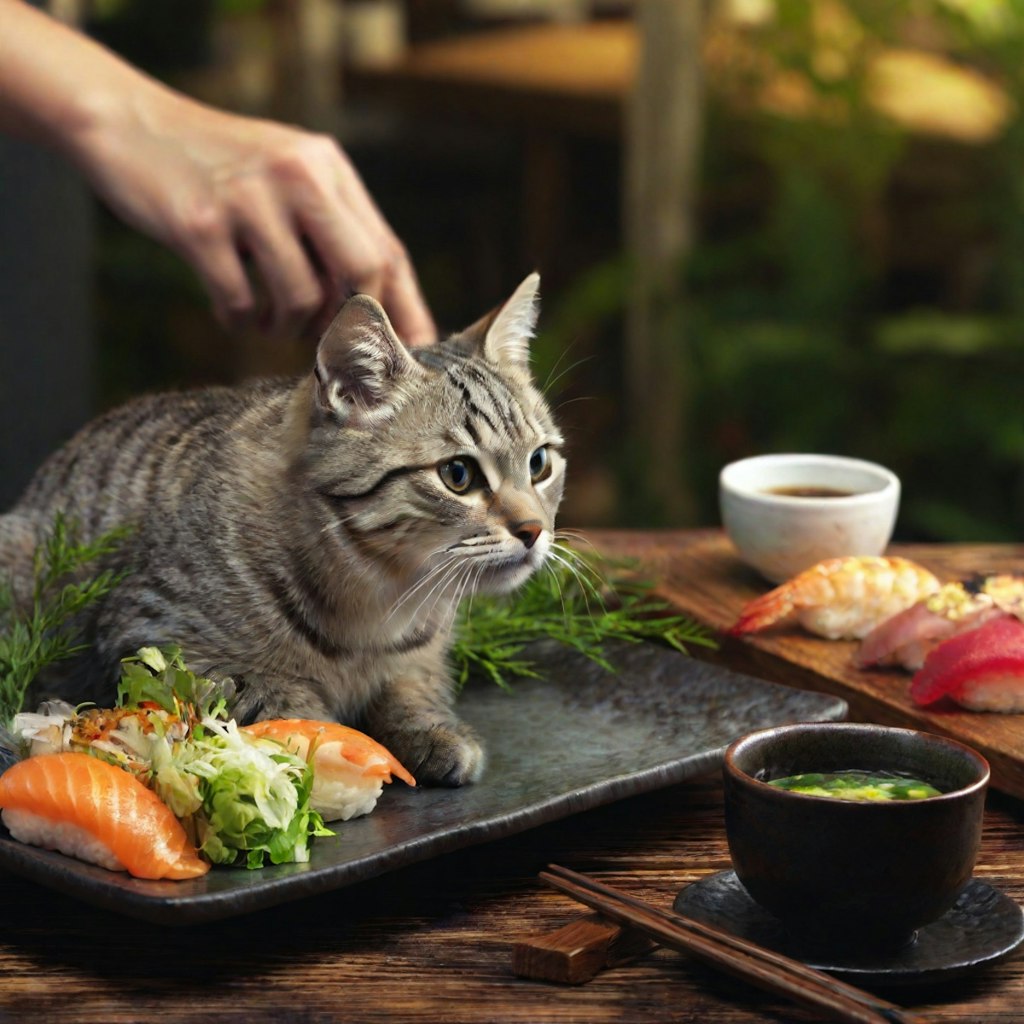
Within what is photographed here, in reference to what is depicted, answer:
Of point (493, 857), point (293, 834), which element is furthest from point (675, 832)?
point (293, 834)

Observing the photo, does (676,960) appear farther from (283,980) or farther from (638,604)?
(638,604)

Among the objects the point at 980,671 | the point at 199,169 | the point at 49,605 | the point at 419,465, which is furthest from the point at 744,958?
the point at 199,169

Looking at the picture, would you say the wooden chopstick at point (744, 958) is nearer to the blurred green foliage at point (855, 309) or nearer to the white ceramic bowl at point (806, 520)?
the white ceramic bowl at point (806, 520)

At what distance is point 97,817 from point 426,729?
0.60m

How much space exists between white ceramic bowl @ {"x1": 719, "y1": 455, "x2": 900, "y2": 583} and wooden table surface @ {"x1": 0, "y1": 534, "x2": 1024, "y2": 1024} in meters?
0.94

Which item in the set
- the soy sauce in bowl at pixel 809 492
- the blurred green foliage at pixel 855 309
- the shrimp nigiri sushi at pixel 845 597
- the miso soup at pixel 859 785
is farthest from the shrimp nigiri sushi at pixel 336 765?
the blurred green foliage at pixel 855 309

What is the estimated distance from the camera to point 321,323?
3000 millimetres

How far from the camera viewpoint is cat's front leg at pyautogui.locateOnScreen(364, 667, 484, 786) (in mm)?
2180

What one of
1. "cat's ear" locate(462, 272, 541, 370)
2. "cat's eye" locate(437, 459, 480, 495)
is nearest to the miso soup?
"cat's eye" locate(437, 459, 480, 495)

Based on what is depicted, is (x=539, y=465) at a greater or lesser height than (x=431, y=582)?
greater

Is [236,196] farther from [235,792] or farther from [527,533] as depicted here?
[235,792]

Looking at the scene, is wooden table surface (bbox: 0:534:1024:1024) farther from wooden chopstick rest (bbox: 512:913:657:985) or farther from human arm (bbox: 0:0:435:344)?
human arm (bbox: 0:0:435:344)

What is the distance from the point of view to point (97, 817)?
1.81 meters

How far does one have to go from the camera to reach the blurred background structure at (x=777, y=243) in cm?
547
